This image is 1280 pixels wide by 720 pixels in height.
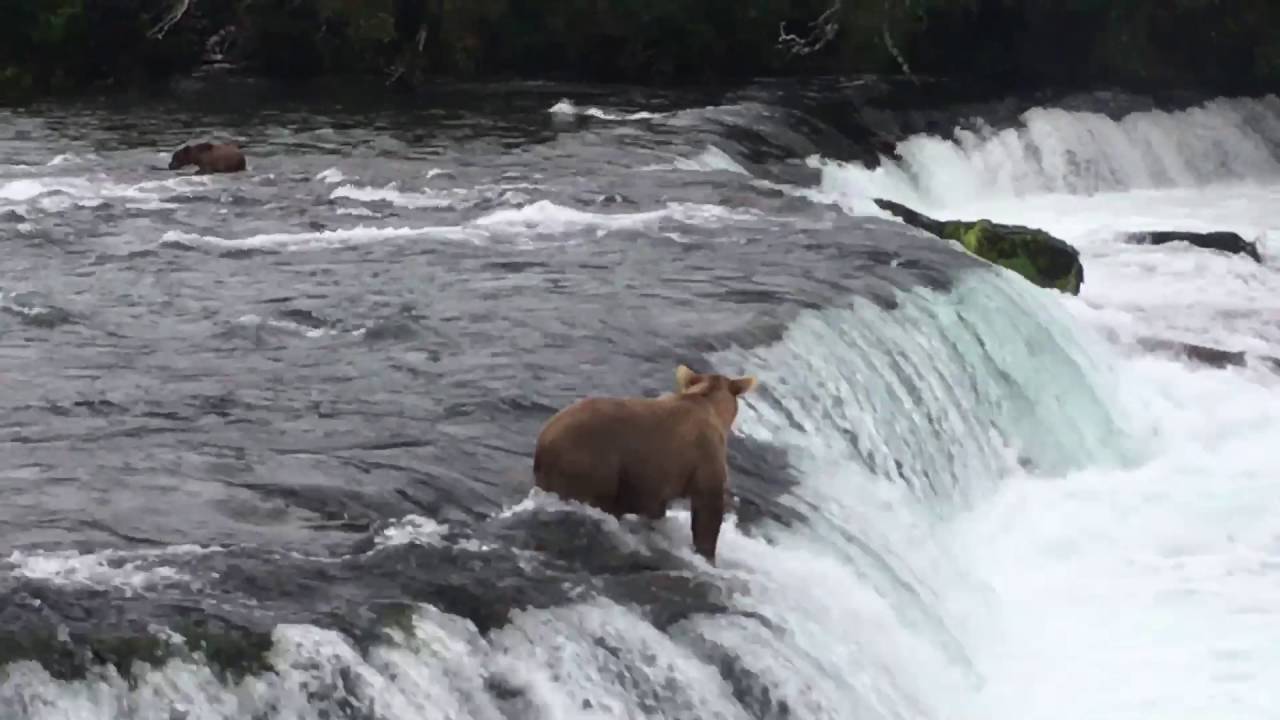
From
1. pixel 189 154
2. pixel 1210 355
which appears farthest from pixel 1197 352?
pixel 189 154

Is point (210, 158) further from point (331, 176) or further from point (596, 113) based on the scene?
point (596, 113)

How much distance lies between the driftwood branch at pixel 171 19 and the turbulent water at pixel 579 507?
1131 cm

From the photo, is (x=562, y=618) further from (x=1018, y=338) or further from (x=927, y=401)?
(x=1018, y=338)

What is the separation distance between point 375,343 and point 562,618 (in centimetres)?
395

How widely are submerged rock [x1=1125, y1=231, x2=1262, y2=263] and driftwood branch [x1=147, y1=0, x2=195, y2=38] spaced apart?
1683cm

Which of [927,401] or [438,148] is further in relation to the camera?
[438,148]

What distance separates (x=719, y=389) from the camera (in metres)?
6.45

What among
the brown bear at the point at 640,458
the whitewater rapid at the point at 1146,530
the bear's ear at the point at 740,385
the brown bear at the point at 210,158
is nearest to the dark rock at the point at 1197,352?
the whitewater rapid at the point at 1146,530

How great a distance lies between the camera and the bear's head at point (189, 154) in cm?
1661

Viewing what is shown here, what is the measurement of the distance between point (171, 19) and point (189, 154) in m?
11.7

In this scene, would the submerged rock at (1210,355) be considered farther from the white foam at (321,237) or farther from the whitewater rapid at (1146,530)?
the white foam at (321,237)

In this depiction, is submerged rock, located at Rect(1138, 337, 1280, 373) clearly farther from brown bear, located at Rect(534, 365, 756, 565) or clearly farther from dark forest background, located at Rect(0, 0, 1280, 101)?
dark forest background, located at Rect(0, 0, 1280, 101)

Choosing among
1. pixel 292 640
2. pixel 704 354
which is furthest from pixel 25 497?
pixel 704 354

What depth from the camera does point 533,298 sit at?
10.5 metres
